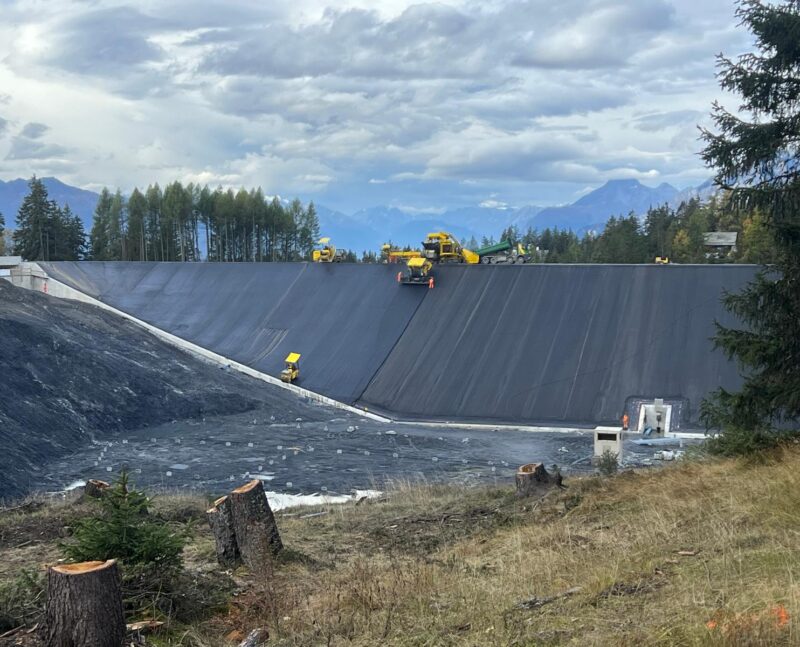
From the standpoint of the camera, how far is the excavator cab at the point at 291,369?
28812 millimetres

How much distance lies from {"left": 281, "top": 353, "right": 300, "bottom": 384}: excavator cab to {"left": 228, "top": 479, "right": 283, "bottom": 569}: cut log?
21.5m

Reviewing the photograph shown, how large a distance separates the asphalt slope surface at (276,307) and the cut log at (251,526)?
1976cm

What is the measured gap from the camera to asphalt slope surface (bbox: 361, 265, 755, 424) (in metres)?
24.2

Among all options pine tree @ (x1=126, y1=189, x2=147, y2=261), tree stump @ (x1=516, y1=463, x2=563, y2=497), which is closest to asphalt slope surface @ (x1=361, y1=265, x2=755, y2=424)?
tree stump @ (x1=516, y1=463, x2=563, y2=497)

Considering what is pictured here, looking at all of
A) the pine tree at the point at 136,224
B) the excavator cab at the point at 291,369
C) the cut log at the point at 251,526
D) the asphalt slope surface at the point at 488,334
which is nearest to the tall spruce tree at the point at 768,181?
the cut log at the point at 251,526

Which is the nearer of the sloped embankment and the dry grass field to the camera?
the dry grass field

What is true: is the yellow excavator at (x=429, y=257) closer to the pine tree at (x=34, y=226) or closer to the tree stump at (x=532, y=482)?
the tree stump at (x=532, y=482)

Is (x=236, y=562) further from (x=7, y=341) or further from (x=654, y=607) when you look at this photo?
(x=7, y=341)

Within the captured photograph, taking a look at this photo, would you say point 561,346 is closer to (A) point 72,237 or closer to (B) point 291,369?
(B) point 291,369

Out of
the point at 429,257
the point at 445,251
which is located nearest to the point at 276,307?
the point at 429,257

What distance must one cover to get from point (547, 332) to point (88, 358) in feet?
50.4

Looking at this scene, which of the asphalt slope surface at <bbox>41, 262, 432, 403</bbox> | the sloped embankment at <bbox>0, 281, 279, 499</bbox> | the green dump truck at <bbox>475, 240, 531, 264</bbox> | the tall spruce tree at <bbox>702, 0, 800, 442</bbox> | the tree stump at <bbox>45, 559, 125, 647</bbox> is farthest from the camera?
the green dump truck at <bbox>475, 240, 531, 264</bbox>

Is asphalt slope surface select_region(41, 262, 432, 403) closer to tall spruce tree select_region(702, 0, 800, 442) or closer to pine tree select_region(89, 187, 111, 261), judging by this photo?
tall spruce tree select_region(702, 0, 800, 442)

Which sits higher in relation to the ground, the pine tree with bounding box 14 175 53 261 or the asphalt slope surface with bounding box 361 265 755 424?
the pine tree with bounding box 14 175 53 261
